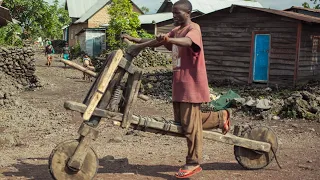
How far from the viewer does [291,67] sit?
16000 mm

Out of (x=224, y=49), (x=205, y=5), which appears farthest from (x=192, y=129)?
(x=205, y=5)

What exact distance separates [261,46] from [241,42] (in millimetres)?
971

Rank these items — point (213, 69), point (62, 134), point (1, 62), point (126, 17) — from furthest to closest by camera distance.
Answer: point (126, 17) < point (213, 69) < point (1, 62) < point (62, 134)

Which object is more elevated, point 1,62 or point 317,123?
point 1,62

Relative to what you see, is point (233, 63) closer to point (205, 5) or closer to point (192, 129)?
point (192, 129)

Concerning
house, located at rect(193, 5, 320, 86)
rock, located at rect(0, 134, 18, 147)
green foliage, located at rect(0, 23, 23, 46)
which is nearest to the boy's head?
rock, located at rect(0, 134, 18, 147)

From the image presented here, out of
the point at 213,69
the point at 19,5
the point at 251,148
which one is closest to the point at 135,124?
the point at 251,148

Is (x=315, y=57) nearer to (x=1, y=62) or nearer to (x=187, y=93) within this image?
(x=1, y=62)

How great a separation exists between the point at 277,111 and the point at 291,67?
20.9ft

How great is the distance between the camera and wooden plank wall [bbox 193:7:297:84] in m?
16.2

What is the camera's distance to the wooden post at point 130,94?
4.09m

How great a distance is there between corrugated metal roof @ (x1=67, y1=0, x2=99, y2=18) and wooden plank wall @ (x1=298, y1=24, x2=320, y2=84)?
35789 mm

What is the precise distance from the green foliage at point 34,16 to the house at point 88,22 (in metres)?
3.24

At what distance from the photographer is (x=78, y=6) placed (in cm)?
4934
